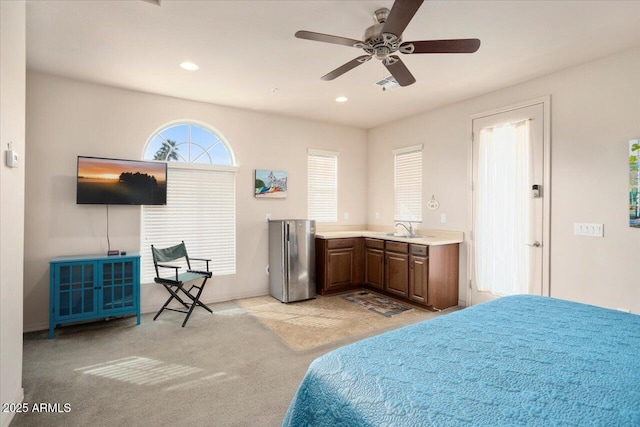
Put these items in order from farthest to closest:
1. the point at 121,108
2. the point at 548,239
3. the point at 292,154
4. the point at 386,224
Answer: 1. the point at 386,224
2. the point at 292,154
3. the point at 121,108
4. the point at 548,239

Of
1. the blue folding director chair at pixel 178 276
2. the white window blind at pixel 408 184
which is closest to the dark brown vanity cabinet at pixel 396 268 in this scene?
the white window blind at pixel 408 184

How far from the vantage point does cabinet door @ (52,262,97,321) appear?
3.17 meters

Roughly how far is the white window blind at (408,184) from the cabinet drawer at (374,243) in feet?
2.20

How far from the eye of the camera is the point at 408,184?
5047 millimetres

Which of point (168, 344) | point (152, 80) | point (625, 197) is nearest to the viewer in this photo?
point (625, 197)

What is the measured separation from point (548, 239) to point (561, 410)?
3014mm

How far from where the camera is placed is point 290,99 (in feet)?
13.9

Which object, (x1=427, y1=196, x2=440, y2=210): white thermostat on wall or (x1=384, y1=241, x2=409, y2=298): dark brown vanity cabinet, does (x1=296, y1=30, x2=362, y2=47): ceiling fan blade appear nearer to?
(x1=384, y1=241, x2=409, y2=298): dark brown vanity cabinet

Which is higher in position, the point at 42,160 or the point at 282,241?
the point at 42,160

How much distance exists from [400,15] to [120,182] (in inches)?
139

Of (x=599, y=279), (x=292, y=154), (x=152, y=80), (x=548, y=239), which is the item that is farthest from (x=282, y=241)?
(x=599, y=279)

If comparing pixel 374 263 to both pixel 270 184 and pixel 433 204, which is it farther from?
pixel 270 184

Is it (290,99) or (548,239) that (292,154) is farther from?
(548,239)

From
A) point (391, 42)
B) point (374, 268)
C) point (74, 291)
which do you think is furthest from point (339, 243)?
point (74, 291)
